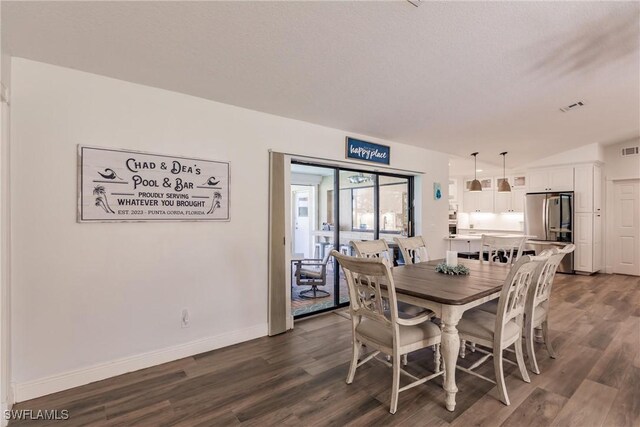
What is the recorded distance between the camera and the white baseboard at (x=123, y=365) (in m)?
2.17

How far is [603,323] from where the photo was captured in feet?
11.8

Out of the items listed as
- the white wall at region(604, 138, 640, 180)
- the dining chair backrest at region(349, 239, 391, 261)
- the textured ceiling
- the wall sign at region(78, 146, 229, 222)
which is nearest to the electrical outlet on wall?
the wall sign at region(78, 146, 229, 222)

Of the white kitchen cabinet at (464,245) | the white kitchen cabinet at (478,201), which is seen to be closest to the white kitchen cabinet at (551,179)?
the white kitchen cabinet at (478,201)

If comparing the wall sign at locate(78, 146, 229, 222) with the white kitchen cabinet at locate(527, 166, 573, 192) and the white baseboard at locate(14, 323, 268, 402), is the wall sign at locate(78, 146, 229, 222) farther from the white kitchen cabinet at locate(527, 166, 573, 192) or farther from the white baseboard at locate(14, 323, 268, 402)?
the white kitchen cabinet at locate(527, 166, 573, 192)

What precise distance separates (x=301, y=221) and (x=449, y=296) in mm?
2421

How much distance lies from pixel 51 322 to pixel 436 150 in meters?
5.32

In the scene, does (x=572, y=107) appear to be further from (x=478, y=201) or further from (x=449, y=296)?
(x=478, y=201)

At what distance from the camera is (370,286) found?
7.06 ft

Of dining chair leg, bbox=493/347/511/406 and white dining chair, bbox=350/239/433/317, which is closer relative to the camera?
dining chair leg, bbox=493/347/511/406

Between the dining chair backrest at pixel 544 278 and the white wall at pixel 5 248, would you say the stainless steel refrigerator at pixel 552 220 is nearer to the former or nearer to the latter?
the dining chair backrest at pixel 544 278

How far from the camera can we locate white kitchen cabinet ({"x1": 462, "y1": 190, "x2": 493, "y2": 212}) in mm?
8086

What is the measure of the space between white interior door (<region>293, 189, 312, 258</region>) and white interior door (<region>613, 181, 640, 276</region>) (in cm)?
672

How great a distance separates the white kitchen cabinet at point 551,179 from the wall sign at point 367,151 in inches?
171

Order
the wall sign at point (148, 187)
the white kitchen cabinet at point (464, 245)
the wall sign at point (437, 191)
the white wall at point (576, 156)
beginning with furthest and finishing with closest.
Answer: the white wall at point (576, 156)
the white kitchen cabinet at point (464, 245)
the wall sign at point (437, 191)
the wall sign at point (148, 187)
